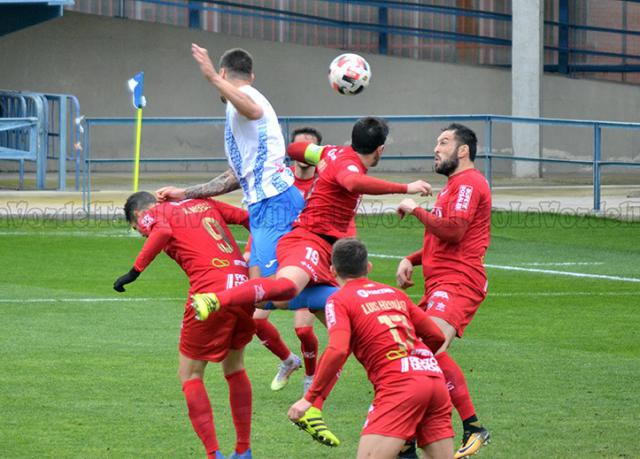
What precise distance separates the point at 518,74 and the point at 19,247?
1518 centimetres

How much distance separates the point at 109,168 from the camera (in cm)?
3123

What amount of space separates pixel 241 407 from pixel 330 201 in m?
1.73

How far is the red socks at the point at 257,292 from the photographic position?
746cm

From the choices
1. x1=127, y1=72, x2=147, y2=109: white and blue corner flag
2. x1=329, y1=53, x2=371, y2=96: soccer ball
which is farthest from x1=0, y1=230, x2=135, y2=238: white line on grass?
x1=329, y1=53, x2=371, y2=96: soccer ball

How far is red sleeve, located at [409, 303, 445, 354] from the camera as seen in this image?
6.93 m

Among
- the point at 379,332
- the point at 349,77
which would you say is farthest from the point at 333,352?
the point at 349,77

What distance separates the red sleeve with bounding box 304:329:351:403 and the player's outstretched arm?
238 cm

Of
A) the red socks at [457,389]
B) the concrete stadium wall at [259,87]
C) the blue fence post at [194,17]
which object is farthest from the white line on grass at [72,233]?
the blue fence post at [194,17]

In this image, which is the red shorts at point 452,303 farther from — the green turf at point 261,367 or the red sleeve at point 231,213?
the red sleeve at point 231,213

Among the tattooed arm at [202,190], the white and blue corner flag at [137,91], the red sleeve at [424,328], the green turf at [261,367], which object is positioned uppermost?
the white and blue corner flag at [137,91]

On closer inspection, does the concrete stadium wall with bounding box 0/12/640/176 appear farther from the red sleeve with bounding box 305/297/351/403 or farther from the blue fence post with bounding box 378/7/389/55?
the red sleeve with bounding box 305/297/351/403

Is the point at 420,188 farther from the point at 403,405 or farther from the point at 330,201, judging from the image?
the point at 403,405

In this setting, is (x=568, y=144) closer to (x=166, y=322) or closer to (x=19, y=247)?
Answer: (x=19, y=247)

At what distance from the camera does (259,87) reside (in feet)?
105
